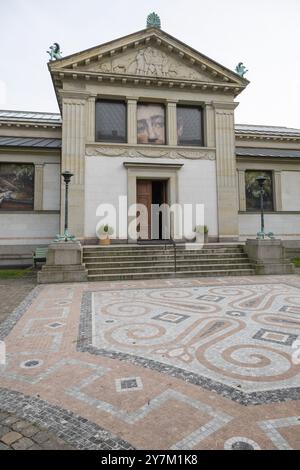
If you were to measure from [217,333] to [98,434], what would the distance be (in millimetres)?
2820

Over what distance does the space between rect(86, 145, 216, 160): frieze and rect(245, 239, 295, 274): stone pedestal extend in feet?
20.5

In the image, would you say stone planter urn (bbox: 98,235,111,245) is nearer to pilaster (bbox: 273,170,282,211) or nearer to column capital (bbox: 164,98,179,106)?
column capital (bbox: 164,98,179,106)

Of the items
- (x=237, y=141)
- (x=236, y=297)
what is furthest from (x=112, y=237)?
(x=237, y=141)

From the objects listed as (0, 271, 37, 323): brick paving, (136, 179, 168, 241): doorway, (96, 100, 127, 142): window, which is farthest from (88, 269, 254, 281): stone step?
(96, 100, 127, 142): window

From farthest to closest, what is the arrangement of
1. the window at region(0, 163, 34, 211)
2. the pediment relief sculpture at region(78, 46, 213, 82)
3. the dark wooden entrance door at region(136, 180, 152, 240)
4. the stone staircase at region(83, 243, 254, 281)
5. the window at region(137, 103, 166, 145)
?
the window at region(0, 163, 34, 211) → the window at region(137, 103, 166, 145) → the dark wooden entrance door at region(136, 180, 152, 240) → the pediment relief sculpture at region(78, 46, 213, 82) → the stone staircase at region(83, 243, 254, 281)

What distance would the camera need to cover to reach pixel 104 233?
555 inches

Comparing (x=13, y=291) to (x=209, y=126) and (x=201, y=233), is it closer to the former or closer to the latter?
(x=201, y=233)

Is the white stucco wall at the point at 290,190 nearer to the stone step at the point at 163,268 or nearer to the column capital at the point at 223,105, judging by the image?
the column capital at the point at 223,105

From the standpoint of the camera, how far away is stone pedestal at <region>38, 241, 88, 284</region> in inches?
393


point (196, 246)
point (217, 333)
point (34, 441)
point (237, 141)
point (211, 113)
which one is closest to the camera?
point (34, 441)

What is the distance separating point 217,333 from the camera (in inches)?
181

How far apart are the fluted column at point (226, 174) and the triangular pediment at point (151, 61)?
1.88 m

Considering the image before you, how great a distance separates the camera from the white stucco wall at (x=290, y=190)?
18.6 meters

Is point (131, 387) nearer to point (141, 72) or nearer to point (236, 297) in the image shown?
point (236, 297)
